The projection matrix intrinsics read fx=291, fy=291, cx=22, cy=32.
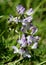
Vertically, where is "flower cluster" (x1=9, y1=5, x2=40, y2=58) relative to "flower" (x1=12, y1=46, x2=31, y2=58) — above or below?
above

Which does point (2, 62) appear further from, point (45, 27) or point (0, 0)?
point (0, 0)

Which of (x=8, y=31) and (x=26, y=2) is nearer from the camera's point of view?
(x=8, y=31)

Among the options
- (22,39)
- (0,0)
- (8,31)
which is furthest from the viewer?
(0,0)

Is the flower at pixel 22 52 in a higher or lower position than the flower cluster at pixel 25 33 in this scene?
lower

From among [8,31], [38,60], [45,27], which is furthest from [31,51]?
[45,27]

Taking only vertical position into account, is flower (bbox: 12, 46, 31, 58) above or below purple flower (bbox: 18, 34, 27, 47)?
below

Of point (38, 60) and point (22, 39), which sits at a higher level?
point (22, 39)

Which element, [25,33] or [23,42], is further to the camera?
[25,33]

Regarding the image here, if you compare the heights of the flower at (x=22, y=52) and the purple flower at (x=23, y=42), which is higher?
the purple flower at (x=23, y=42)
